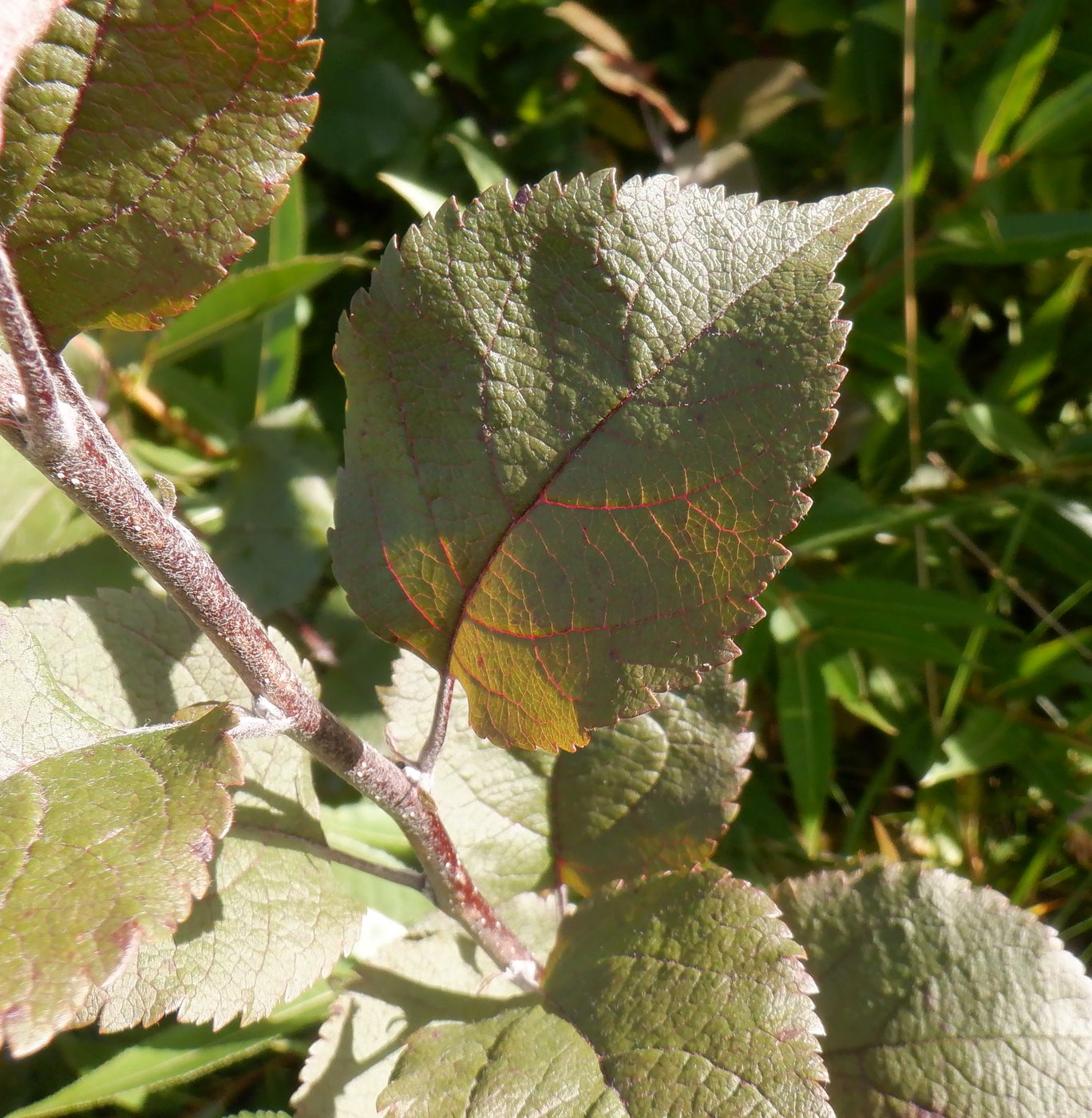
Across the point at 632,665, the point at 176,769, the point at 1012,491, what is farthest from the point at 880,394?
the point at 176,769

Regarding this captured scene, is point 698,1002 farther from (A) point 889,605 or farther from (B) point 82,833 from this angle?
(A) point 889,605

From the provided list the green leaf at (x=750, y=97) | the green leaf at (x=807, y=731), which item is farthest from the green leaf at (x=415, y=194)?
the green leaf at (x=807, y=731)

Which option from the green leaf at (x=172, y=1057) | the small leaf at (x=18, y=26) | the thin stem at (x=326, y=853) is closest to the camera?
the small leaf at (x=18, y=26)

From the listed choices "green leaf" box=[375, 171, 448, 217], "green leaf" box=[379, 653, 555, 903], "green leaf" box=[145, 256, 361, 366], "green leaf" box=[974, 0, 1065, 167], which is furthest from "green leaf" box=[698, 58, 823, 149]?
"green leaf" box=[379, 653, 555, 903]

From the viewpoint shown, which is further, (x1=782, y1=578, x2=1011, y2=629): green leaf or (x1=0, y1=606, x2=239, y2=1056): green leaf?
(x1=782, y1=578, x2=1011, y2=629): green leaf

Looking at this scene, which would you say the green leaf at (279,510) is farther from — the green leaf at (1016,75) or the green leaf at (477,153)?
the green leaf at (1016,75)

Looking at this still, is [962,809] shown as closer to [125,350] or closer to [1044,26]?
[1044,26]

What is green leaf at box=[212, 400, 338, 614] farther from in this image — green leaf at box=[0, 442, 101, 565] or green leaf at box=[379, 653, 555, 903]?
green leaf at box=[379, 653, 555, 903]
